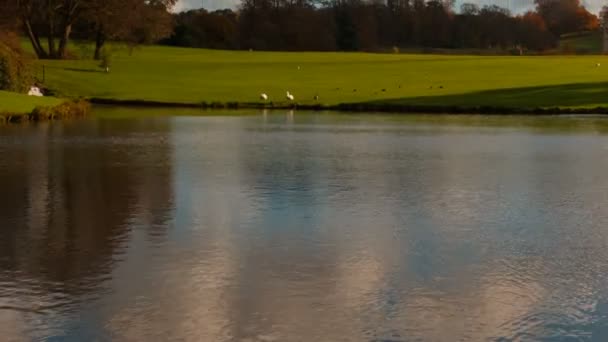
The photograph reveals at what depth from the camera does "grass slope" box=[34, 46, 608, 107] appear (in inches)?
1788

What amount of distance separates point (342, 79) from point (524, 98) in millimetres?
13885

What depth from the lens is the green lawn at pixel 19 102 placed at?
1186 inches

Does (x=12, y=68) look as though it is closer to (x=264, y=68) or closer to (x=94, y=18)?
(x=94, y=18)

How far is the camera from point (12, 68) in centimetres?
3725

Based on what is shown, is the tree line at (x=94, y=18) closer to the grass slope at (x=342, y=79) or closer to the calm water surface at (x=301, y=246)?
the grass slope at (x=342, y=79)

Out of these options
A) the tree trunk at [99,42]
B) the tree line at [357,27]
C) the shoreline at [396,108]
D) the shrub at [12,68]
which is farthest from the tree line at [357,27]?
the shrub at [12,68]

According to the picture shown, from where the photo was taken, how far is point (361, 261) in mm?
9109

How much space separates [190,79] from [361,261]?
4812cm

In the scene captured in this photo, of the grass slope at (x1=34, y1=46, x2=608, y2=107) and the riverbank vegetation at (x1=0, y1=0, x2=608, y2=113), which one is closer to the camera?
the riverbank vegetation at (x1=0, y1=0, x2=608, y2=113)

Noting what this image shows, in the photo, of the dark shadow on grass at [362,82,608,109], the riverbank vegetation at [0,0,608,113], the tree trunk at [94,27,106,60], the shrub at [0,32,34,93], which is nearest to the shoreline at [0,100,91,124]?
the shrub at [0,32,34,93]

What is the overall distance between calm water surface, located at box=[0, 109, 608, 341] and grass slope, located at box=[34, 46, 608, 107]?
26.2 meters

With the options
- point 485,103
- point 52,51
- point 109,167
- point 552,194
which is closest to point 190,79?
point 52,51

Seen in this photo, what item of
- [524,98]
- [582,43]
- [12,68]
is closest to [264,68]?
[524,98]

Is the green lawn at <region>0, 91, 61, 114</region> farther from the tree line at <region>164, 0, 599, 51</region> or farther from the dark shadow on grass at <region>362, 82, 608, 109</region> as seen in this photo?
the tree line at <region>164, 0, 599, 51</region>
